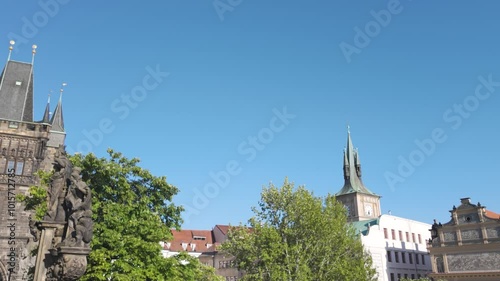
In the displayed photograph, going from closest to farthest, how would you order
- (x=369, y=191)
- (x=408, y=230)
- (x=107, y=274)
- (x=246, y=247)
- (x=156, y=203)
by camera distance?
1. (x=107, y=274)
2. (x=156, y=203)
3. (x=246, y=247)
4. (x=408, y=230)
5. (x=369, y=191)

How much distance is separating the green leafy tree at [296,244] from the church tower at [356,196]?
44546 mm

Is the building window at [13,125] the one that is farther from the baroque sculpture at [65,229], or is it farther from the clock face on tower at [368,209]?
the clock face on tower at [368,209]

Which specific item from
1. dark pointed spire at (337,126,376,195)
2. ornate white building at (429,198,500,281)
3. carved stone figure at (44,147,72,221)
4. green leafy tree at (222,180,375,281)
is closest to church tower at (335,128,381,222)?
dark pointed spire at (337,126,376,195)

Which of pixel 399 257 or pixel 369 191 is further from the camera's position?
pixel 369 191

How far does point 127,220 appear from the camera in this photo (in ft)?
74.9

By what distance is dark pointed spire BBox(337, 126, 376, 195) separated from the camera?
279 feet

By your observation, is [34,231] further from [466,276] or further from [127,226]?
[466,276]

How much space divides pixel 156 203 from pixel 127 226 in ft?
16.5

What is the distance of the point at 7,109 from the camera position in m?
45.1

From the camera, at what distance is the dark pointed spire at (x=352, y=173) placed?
279 ft

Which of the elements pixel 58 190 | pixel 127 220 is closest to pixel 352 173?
pixel 127 220

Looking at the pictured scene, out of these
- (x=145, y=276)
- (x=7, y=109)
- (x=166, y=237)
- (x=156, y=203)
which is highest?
(x=7, y=109)

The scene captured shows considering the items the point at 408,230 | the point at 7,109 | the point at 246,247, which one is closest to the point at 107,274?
the point at 246,247

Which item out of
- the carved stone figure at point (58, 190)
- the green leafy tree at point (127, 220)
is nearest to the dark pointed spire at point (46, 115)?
the green leafy tree at point (127, 220)
